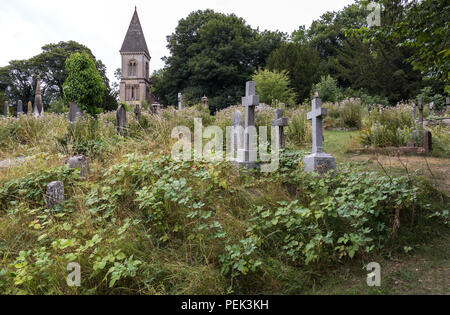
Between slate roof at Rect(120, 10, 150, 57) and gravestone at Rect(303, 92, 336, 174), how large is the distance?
123 ft

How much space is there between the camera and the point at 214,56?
28188 millimetres

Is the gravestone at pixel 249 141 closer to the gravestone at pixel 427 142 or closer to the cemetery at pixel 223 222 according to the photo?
the cemetery at pixel 223 222

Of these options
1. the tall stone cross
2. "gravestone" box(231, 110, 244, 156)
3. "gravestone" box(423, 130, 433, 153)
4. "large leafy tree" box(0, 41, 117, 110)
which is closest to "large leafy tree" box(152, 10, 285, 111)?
"large leafy tree" box(0, 41, 117, 110)

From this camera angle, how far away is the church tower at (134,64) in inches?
1503

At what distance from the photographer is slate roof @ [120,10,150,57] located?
38.0m

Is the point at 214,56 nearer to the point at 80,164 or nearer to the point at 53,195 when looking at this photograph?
the point at 80,164

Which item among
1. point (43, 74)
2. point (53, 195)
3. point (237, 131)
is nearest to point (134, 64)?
point (43, 74)

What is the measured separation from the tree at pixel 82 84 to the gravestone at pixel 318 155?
28.5 ft

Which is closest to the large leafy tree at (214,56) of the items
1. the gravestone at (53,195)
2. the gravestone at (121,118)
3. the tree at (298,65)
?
the tree at (298,65)

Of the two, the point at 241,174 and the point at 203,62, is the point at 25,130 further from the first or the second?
the point at 203,62

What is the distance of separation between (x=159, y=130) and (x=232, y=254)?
15.1 feet

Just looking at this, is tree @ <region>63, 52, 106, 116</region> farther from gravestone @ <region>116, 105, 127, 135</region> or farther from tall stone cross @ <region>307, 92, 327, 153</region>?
tall stone cross @ <region>307, 92, 327, 153</region>

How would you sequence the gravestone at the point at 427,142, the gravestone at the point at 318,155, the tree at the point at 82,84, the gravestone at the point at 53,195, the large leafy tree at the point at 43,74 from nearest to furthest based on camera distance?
1. the gravestone at the point at 53,195
2. the gravestone at the point at 318,155
3. the gravestone at the point at 427,142
4. the tree at the point at 82,84
5. the large leafy tree at the point at 43,74
